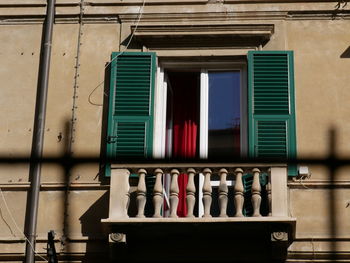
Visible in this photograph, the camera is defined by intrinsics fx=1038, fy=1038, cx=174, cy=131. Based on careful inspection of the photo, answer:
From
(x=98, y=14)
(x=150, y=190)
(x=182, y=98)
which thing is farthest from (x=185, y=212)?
(x=98, y=14)

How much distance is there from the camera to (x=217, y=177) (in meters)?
13.9

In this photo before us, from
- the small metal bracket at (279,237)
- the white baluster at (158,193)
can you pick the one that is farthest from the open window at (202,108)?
the small metal bracket at (279,237)

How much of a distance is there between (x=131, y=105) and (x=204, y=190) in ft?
6.06

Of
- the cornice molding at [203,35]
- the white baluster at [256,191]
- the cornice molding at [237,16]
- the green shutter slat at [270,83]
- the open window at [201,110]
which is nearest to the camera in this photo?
the white baluster at [256,191]

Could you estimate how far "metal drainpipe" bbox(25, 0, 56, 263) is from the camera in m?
13.3

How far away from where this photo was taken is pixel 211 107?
14.6 m

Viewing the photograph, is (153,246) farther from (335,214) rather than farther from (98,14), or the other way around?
(98,14)

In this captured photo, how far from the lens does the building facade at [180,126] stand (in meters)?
13.0

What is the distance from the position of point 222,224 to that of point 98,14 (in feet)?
12.9

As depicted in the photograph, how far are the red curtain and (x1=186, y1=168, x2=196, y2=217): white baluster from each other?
3.20 feet

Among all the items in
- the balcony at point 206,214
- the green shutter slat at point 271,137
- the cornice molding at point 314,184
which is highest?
the green shutter slat at point 271,137

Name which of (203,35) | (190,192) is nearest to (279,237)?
(190,192)

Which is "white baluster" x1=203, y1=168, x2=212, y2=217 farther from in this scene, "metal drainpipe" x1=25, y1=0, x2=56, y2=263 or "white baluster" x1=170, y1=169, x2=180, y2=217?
"metal drainpipe" x1=25, y1=0, x2=56, y2=263

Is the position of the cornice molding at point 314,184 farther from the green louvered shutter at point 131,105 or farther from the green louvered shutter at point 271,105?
the green louvered shutter at point 131,105
